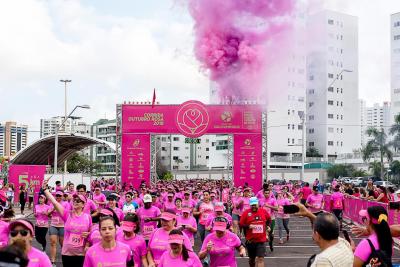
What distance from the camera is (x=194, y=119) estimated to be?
31.2 metres

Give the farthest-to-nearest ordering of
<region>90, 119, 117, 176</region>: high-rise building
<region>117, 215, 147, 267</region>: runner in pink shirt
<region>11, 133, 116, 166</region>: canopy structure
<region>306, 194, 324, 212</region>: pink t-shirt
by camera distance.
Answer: <region>90, 119, 117, 176</region>: high-rise building, <region>11, 133, 116, 166</region>: canopy structure, <region>306, 194, 324, 212</region>: pink t-shirt, <region>117, 215, 147, 267</region>: runner in pink shirt

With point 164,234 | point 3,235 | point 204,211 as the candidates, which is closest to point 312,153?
point 204,211

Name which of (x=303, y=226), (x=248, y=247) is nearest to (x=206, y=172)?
(x=303, y=226)

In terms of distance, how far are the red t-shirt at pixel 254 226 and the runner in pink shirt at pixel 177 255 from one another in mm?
5351

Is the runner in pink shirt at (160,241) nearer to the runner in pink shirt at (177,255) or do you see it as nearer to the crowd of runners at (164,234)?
the crowd of runners at (164,234)

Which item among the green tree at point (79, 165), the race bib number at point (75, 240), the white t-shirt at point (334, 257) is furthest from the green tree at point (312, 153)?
the white t-shirt at point (334, 257)

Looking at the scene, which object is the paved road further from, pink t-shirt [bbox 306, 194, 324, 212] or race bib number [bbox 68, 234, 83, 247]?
race bib number [bbox 68, 234, 83, 247]

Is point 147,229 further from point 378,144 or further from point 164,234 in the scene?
point 378,144

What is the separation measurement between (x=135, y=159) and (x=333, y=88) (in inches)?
2893

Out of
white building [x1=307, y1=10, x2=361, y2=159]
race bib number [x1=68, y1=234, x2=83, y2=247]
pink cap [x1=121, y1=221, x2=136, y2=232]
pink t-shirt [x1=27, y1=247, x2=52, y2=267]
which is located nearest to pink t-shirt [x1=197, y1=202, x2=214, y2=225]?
race bib number [x1=68, y1=234, x2=83, y2=247]

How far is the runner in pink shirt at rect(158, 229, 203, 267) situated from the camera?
21.8 ft

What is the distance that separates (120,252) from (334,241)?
8.49 ft

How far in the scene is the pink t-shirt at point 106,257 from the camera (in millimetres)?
6180

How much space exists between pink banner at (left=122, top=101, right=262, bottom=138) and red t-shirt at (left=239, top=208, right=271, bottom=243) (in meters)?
19.1
